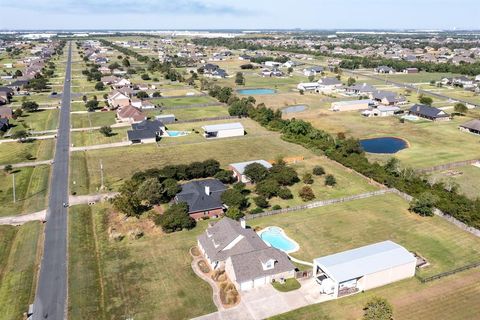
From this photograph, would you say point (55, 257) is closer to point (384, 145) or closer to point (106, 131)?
point (106, 131)

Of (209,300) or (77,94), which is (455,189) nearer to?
(209,300)

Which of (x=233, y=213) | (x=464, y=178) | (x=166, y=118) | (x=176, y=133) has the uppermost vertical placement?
(x=166, y=118)

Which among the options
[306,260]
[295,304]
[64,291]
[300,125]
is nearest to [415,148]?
[300,125]

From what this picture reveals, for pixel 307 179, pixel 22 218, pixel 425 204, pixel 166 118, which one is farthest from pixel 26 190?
pixel 425 204

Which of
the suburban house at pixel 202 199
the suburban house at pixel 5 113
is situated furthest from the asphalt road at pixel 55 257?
A: the suburban house at pixel 5 113

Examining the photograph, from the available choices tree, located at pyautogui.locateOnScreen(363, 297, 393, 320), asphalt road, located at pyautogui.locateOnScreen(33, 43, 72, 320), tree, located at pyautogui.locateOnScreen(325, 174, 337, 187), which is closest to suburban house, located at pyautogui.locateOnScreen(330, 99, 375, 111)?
tree, located at pyautogui.locateOnScreen(325, 174, 337, 187)

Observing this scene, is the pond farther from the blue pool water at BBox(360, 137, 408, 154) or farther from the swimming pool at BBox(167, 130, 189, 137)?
the swimming pool at BBox(167, 130, 189, 137)
